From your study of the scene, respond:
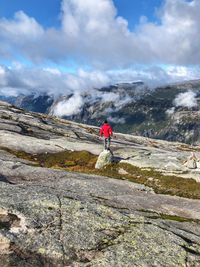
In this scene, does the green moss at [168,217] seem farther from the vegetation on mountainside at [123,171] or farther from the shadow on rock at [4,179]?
the shadow on rock at [4,179]

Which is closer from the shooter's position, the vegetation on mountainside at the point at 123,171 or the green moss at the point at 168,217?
the green moss at the point at 168,217

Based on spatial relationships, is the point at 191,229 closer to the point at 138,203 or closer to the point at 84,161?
the point at 138,203

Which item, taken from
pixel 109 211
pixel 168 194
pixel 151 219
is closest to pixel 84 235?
pixel 109 211

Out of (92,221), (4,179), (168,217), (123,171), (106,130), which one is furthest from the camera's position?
(106,130)

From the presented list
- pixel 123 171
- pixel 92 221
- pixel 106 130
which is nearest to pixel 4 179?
pixel 92 221

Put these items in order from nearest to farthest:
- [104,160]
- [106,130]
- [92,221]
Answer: [92,221], [104,160], [106,130]

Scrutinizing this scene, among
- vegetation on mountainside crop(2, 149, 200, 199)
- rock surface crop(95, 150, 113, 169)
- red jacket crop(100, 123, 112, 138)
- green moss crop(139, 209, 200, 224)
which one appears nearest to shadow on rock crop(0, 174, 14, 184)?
vegetation on mountainside crop(2, 149, 200, 199)

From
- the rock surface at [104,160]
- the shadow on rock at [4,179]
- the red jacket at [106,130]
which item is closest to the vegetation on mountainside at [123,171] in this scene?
the rock surface at [104,160]

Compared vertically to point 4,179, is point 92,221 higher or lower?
higher

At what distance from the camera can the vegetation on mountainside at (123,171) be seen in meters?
51.8

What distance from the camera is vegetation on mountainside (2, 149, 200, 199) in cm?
5181

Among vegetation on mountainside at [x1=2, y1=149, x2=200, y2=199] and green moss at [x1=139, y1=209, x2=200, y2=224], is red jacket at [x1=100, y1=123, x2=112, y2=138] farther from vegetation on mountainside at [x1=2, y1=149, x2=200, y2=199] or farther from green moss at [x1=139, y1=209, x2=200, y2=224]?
green moss at [x1=139, y1=209, x2=200, y2=224]

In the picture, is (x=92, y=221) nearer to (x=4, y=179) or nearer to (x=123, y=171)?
(x=4, y=179)

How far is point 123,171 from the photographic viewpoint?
62.6 m
